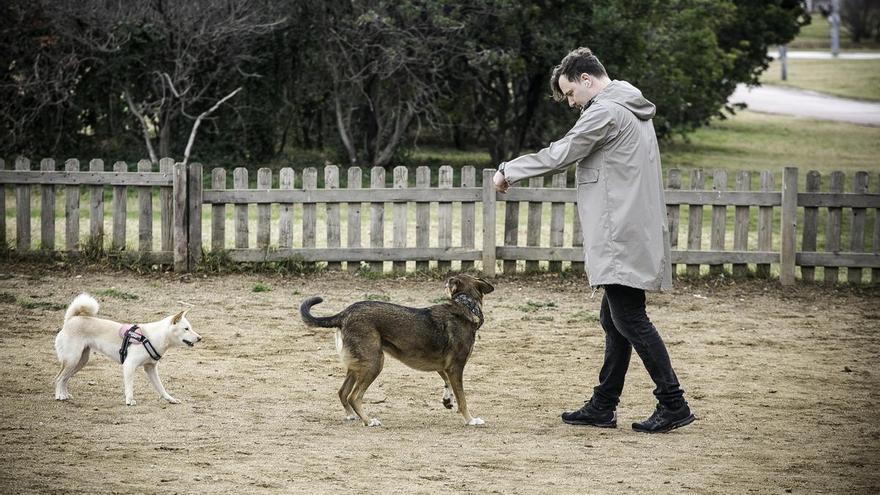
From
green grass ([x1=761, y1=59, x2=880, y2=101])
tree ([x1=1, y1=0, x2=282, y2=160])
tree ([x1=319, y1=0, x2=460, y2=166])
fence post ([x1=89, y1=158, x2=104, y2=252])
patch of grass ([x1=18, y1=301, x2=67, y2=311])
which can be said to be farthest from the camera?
green grass ([x1=761, y1=59, x2=880, y2=101])

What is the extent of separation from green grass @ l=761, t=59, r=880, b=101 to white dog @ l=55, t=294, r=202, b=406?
135 feet

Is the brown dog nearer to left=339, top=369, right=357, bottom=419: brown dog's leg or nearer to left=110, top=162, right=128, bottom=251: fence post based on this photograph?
left=339, top=369, right=357, bottom=419: brown dog's leg

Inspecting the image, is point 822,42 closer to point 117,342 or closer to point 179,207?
point 179,207

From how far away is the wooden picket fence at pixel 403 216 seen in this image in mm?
12195

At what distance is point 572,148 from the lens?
655 centimetres

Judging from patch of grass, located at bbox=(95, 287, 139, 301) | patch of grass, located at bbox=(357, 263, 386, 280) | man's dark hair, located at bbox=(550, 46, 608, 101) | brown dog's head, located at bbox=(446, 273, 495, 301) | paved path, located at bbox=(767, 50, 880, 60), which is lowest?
patch of grass, located at bbox=(95, 287, 139, 301)

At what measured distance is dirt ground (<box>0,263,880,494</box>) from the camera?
227 inches

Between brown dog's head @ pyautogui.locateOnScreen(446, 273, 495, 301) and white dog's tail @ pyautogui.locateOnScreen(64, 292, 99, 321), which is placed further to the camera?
white dog's tail @ pyautogui.locateOnScreen(64, 292, 99, 321)

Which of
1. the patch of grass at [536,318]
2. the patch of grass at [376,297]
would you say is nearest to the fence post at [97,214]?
the patch of grass at [376,297]

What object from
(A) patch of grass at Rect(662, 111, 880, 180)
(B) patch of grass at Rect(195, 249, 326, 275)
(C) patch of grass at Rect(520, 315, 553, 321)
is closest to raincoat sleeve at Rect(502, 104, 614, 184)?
(C) patch of grass at Rect(520, 315, 553, 321)

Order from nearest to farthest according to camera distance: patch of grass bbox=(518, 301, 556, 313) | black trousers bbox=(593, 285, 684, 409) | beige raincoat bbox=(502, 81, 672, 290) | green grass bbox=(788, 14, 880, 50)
Result: beige raincoat bbox=(502, 81, 672, 290), black trousers bbox=(593, 285, 684, 409), patch of grass bbox=(518, 301, 556, 313), green grass bbox=(788, 14, 880, 50)

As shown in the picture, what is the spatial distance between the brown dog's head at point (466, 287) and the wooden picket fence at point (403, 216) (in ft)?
16.2

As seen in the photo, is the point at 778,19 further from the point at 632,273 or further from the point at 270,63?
the point at 632,273

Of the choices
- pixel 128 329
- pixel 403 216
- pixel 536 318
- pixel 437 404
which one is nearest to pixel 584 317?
pixel 536 318
